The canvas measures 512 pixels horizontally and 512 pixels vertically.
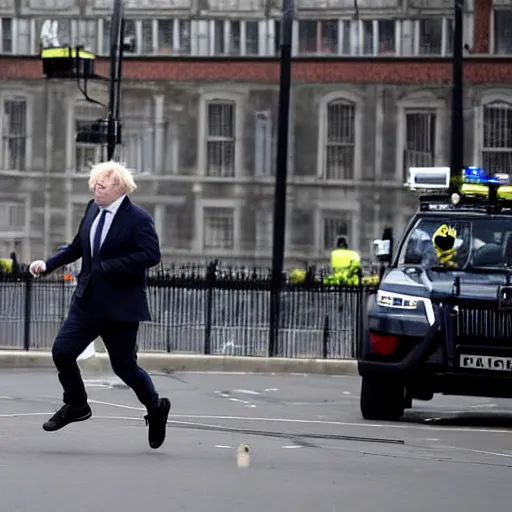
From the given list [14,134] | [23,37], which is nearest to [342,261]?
[14,134]

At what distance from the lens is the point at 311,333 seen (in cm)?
2062

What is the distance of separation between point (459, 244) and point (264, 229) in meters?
28.3

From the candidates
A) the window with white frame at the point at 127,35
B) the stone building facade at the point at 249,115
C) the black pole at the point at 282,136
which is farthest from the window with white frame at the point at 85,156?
the black pole at the point at 282,136

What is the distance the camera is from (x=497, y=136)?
4231 centimetres

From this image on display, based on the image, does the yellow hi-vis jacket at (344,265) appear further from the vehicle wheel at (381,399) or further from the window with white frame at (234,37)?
the vehicle wheel at (381,399)

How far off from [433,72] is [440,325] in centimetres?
2923

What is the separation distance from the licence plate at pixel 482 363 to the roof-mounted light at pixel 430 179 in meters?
3.52

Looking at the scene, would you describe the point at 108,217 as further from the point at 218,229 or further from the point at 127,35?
the point at 127,35

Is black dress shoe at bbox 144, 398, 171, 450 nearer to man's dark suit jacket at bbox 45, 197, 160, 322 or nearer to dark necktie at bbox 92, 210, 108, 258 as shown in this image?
man's dark suit jacket at bbox 45, 197, 160, 322

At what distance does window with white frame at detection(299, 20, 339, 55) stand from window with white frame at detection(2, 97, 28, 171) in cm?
745

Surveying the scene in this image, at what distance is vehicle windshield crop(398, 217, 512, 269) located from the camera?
48.9 feet

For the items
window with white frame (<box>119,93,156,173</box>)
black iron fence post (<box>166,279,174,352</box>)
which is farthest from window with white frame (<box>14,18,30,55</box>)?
black iron fence post (<box>166,279,174,352</box>)

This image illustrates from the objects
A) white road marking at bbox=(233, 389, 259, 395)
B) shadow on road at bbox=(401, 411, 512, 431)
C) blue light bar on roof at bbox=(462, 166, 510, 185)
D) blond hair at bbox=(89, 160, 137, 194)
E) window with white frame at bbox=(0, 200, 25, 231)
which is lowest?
shadow on road at bbox=(401, 411, 512, 431)

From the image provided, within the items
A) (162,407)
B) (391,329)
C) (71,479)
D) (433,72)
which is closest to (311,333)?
(391,329)
